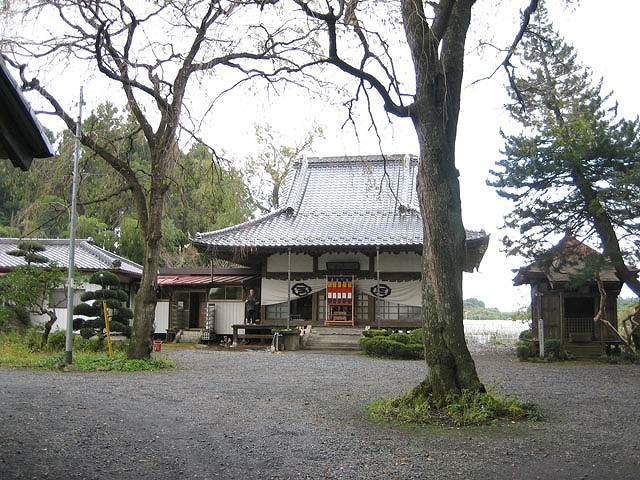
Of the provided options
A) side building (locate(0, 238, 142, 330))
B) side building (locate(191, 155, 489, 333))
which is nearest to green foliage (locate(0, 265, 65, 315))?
side building (locate(191, 155, 489, 333))

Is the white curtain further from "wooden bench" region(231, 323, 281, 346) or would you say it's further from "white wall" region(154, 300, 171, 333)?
"white wall" region(154, 300, 171, 333)

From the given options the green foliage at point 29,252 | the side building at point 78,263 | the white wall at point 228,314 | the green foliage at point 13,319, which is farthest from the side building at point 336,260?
the green foliage at point 13,319

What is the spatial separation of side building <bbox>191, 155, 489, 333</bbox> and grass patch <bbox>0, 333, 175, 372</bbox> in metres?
6.30

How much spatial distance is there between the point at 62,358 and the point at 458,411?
9.11m

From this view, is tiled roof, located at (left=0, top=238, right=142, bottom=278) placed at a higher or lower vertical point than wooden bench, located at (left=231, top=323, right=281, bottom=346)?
higher

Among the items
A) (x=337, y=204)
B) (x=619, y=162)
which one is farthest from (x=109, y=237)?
(x=619, y=162)

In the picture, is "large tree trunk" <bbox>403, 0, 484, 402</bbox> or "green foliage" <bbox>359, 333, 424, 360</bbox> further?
Result: "green foliage" <bbox>359, 333, 424, 360</bbox>

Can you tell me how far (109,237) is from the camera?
99.1 ft

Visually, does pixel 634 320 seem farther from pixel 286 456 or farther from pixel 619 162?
pixel 286 456

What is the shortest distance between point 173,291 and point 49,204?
11868 mm

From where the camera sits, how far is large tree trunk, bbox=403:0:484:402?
750cm

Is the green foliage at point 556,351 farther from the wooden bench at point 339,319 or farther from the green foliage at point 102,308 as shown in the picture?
the green foliage at point 102,308

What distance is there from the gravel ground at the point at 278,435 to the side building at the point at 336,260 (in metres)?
10.7

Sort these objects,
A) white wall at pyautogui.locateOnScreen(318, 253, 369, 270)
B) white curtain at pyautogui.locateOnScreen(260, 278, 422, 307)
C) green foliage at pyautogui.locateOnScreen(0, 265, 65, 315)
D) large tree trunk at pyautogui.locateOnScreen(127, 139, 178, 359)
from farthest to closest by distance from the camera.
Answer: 1. white wall at pyautogui.locateOnScreen(318, 253, 369, 270)
2. white curtain at pyautogui.locateOnScreen(260, 278, 422, 307)
3. green foliage at pyautogui.locateOnScreen(0, 265, 65, 315)
4. large tree trunk at pyautogui.locateOnScreen(127, 139, 178, 359)
